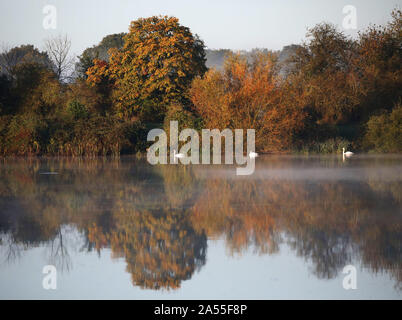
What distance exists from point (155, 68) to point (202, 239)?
29478 millimetres

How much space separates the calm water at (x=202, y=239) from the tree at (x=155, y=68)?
70.0 feet

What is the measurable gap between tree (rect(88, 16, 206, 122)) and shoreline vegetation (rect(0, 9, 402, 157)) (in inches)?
2.7

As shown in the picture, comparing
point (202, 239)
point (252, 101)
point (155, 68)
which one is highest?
point (155, 68)


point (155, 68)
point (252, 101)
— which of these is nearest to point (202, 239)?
point (252, 101)

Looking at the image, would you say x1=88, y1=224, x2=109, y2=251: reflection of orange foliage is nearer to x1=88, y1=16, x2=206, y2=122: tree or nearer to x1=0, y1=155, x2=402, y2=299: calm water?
x1=0, y1=155, x2=402, y2=299: calm water

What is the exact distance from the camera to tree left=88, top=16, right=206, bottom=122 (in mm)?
36625

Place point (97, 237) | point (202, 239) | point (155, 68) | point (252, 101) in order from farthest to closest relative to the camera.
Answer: point (155, 68)
point (252, 101)
point (97, 237)
point (202, 239)

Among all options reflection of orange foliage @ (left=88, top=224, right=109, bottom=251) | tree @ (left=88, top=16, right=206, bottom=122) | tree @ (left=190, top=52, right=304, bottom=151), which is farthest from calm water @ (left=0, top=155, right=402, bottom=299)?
tree @ (left=88, top=16, right=206, bottom=122)

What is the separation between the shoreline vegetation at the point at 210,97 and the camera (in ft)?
100

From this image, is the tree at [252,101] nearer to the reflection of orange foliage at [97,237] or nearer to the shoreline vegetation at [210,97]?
the shoreline vegetation at [210,97]

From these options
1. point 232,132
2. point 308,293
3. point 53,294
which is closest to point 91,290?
point 53,294

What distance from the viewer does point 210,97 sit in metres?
30.8

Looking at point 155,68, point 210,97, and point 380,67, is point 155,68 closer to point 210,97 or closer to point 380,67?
point 210,97

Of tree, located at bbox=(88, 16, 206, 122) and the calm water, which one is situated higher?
tree, located at bbox=(88, 16, 206, 122)
